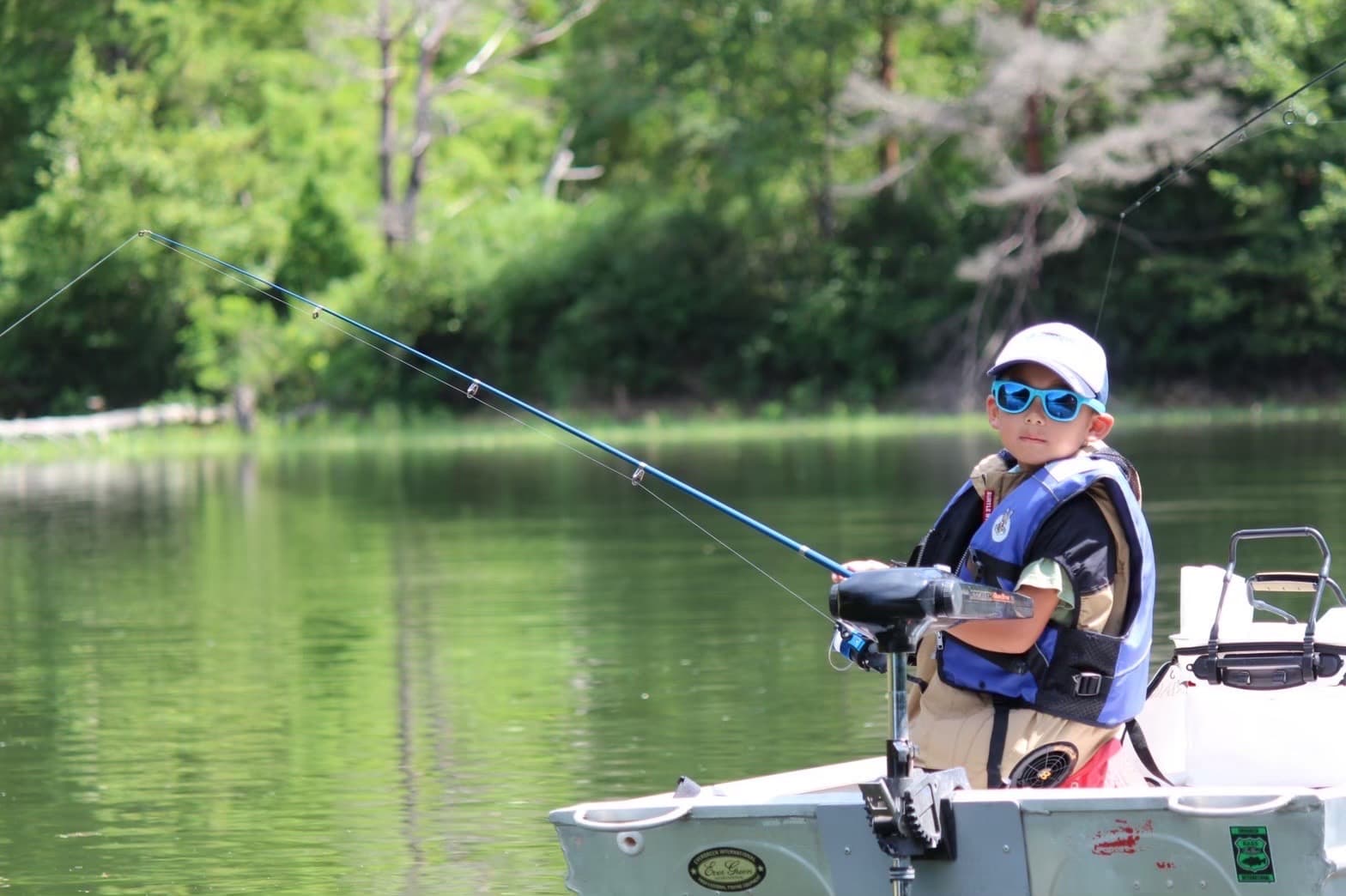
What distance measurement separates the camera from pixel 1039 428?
5.07 meters

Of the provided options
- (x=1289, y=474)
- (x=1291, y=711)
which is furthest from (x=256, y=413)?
(x=1291, y=711)

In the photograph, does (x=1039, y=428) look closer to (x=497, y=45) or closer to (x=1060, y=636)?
(x=1060, y=636)

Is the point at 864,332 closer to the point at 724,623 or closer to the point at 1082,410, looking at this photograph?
the point at 724,623

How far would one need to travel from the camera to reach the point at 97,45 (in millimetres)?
48062

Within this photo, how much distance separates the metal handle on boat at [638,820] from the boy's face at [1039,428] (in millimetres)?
1011

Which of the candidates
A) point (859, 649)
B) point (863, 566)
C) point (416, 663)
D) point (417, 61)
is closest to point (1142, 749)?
point (859, 649)

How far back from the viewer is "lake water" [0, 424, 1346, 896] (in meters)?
7.60

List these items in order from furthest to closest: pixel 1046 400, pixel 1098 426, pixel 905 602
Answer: pixel 1098 426, pixel 1046 400, pixel 905 602

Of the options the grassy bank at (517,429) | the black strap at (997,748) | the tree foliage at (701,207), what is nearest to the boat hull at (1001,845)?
the black strap at (997,748)

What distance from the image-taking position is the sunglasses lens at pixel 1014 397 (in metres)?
5.08

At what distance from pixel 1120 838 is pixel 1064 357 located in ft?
3.23

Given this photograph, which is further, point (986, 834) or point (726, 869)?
point (726, 869)

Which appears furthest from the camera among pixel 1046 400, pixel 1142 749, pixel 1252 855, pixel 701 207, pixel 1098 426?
pixel 701 207

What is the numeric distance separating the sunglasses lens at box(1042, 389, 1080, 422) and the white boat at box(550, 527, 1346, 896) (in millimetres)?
621
